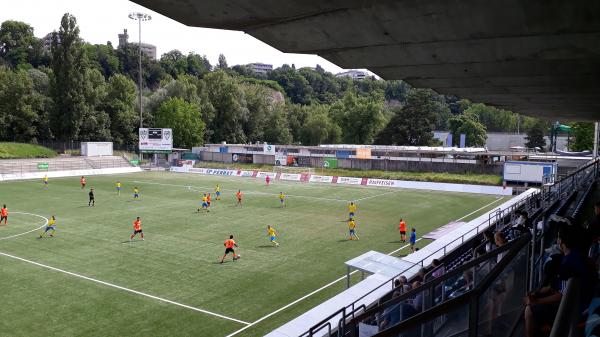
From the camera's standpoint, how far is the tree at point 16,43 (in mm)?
114750

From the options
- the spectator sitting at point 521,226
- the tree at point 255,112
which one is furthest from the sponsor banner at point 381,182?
the tree at point 255,112

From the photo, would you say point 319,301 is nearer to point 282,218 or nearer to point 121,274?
point 121,274

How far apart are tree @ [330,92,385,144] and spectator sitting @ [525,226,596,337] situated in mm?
93695

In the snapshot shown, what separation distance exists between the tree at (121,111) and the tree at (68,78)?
34.4ft

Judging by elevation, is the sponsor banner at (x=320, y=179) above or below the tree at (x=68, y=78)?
below

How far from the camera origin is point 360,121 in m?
98.0

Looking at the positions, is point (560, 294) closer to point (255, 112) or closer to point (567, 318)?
point (567, 318)

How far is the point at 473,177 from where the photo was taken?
2156 inches

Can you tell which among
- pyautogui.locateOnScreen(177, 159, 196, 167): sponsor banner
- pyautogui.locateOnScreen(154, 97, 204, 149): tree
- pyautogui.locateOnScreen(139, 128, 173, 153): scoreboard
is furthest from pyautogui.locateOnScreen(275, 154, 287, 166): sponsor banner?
pyautogui.locateOnScreen(154, 97, 204, 149): tree

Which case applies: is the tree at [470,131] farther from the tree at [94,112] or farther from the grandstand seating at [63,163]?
the tree at [94,112]

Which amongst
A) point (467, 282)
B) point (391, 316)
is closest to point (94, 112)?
point (391, 316)

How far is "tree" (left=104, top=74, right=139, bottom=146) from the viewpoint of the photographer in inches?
3248

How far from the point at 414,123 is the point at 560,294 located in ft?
305

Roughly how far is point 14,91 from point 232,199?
166 feet
